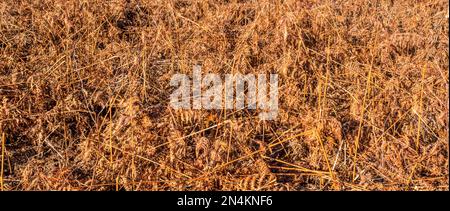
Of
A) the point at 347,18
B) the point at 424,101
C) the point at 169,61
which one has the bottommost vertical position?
the point at 424,101

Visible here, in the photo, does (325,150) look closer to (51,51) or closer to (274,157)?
(274,157)

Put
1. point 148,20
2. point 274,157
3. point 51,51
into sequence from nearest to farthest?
point 274,157
point 51,51
point 148,20

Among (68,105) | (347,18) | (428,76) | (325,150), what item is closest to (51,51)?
(68,105)

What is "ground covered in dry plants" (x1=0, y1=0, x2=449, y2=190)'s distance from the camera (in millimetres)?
2002

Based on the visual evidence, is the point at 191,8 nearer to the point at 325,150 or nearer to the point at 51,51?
the point at 51,51

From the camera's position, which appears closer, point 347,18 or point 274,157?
point 274,157

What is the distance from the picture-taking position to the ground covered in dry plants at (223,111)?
6.57 feet

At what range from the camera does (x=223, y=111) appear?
7.64 feet

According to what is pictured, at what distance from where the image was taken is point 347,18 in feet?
10.4

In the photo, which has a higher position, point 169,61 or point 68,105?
point 169,61

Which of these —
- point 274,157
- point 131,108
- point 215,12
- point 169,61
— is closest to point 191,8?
point 215,12

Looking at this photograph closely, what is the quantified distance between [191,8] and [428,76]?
1.62 m

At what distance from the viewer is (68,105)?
Answer: 92.4 inches
